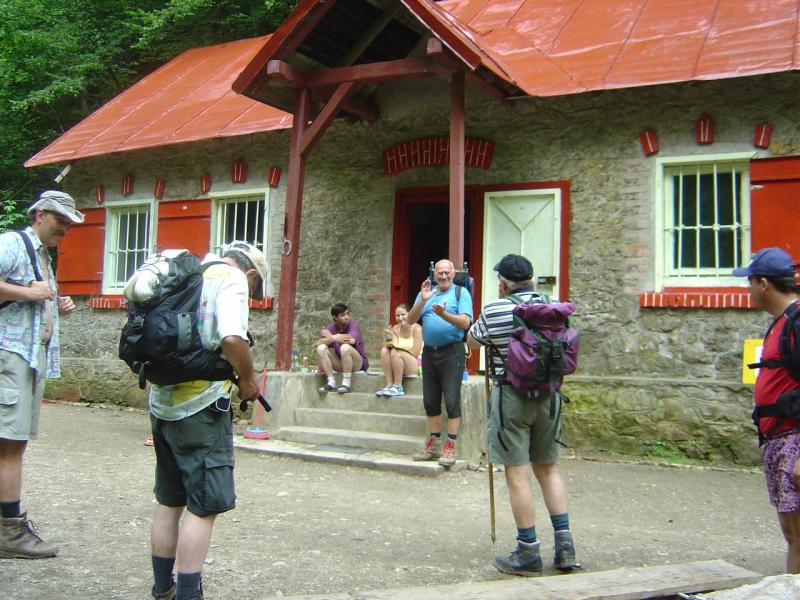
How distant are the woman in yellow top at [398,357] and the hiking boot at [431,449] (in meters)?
1.02

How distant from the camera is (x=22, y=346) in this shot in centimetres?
387

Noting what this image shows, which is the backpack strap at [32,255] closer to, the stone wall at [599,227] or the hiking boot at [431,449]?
the hiking boot at [431,449]

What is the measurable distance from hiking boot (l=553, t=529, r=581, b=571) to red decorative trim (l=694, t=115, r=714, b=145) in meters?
4.97

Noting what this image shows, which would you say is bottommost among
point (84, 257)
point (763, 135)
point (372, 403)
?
point (372, 403)

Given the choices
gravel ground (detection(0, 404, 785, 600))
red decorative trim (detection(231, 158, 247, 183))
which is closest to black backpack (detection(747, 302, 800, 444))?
gravel ground (detection(0, 404, 785, 600))

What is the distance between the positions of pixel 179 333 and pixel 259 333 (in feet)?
23.1

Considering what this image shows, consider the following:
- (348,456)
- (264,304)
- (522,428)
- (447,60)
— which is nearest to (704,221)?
(447,60)

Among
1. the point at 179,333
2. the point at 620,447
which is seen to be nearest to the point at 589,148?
the point at 620,447

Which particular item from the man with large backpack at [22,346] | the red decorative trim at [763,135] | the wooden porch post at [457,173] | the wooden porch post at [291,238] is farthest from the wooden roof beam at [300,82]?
the red decorative trim at [763,135]

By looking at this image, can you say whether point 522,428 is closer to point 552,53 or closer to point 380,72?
point 380,72

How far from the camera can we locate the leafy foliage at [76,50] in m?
13.9

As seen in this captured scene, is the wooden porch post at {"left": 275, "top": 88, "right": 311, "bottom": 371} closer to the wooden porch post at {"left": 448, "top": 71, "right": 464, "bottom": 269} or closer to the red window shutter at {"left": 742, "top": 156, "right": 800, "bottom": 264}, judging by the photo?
the wooden porch post at {"left": 448, "top": 71, "right": 464, "bottom": 269}

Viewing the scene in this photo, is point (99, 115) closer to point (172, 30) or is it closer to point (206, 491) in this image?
point (172, 30)

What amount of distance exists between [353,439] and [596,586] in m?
4.11
